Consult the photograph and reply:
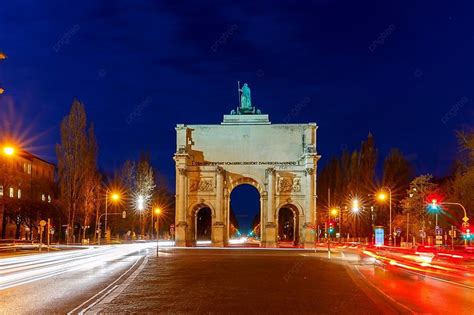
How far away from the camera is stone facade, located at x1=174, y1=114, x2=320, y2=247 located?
225 feet

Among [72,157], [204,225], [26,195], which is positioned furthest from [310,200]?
[204,225]

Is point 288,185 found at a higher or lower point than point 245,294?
higher

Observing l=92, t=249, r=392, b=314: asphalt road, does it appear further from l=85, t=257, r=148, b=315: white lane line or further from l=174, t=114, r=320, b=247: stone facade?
l=174, t=114, r=320, b=247: stone facade

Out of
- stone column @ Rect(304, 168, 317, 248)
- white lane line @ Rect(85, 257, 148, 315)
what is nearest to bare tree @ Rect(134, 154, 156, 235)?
stone column @ Rect(304, 168, 317, 248)

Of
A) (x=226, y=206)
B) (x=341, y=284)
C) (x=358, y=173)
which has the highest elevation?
(x=358, y=173)

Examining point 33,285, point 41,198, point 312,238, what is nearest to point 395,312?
point 33,285

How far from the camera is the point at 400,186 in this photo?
3442 inches

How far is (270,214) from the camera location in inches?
2717

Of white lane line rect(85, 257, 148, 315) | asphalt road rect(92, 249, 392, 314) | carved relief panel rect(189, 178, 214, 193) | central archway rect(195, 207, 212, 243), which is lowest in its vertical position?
asphalt road rect(92, 249, 392, 314)

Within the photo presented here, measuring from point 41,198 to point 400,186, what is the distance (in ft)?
176

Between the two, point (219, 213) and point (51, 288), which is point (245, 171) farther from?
point (51, 288)

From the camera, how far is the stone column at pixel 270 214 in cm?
6775

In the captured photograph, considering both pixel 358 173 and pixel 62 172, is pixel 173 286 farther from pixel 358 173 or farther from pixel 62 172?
pixel 358 173

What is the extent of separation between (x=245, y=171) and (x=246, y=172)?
0.16 metres
